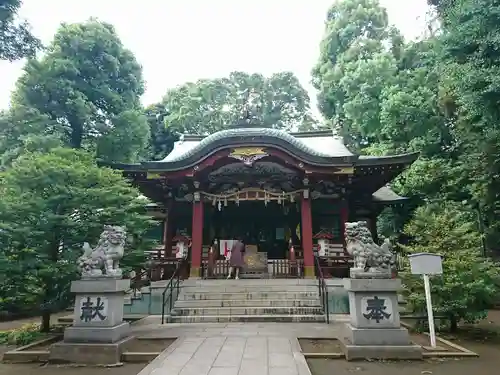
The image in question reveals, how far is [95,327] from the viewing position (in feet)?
19.1

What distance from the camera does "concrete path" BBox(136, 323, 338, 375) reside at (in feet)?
15.6

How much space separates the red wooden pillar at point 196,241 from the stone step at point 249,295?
152 cm

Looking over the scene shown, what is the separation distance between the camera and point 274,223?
15.0 metres

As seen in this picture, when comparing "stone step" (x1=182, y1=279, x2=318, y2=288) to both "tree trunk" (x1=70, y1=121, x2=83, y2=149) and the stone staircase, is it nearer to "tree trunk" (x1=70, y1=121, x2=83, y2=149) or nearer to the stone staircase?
the stone staircase

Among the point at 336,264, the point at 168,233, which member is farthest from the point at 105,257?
the point at 336,264

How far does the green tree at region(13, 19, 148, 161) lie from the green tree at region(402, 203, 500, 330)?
16.3 m

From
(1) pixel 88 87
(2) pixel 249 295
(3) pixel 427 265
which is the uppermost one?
(1) pixel 88 87

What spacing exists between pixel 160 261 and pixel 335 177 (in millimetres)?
6421

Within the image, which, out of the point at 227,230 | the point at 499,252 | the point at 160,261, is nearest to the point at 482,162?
the point at 499,252

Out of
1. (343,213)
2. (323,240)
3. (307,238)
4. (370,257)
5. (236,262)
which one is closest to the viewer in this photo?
(370,257)

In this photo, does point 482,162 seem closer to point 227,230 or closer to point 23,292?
point 227,230

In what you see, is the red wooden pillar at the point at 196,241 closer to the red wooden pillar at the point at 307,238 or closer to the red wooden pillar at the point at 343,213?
the red wooden pillar at the point at 307,238

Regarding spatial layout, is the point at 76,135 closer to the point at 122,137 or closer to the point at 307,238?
the point at 122,137

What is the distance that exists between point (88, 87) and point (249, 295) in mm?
15335
